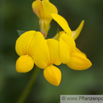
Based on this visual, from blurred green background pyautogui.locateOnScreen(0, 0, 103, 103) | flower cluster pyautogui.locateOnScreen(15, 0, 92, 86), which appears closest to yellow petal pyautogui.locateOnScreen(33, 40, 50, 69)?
flower cluster pyautogui.locateOnScreen(15, 0, 92, 86)

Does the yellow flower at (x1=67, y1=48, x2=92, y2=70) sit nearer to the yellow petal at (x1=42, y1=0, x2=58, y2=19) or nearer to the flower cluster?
the flower cluster

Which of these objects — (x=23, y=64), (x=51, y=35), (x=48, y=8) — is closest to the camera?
(x=23, y=64)

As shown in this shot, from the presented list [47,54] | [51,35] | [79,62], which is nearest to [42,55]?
[47,54]

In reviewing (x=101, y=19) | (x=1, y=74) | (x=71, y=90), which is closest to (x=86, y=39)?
(x=101, y=19)

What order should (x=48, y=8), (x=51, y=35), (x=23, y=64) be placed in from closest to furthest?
1. (x=23, y=64)
2. (x=48, y=8)
3. (x=51, y=35)

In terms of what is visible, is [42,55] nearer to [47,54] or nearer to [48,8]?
[47,54]

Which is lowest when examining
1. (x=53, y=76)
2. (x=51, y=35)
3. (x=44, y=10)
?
(x=51, y=35)

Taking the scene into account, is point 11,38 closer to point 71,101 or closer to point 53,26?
point 53,26

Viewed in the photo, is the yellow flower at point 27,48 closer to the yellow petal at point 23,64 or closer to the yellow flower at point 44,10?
the yellow petal at point 23,64
